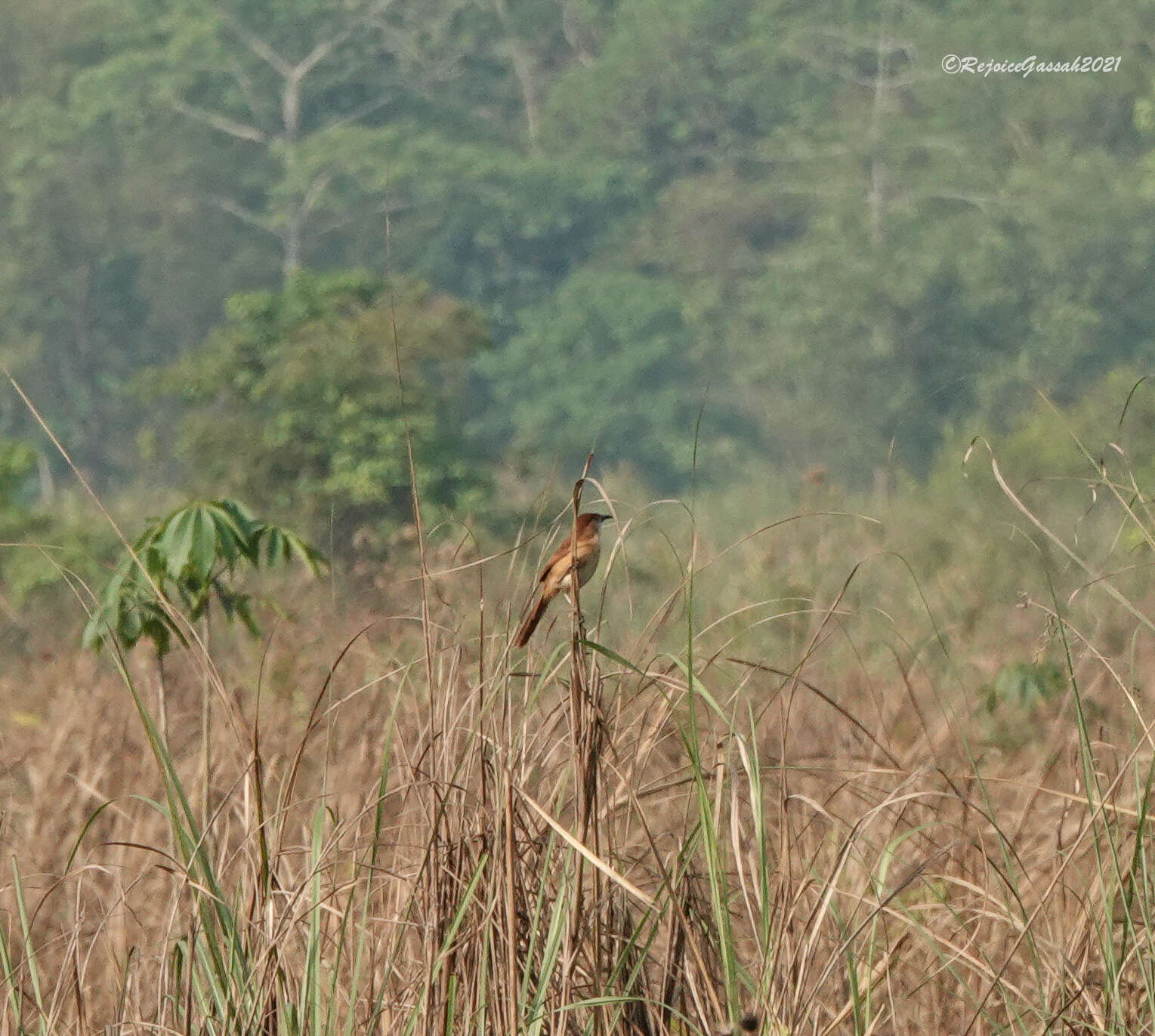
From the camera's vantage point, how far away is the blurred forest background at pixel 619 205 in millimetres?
26953

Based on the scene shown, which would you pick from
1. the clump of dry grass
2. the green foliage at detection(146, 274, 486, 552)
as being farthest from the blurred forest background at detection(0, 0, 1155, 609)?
the clump of dry grass

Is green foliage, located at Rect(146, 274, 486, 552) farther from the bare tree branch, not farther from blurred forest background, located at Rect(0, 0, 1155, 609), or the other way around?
the bare tree branch

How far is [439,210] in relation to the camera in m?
30.3

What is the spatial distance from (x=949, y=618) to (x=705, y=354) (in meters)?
22.9

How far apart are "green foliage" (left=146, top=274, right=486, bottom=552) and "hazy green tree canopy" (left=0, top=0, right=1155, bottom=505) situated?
1328 cm

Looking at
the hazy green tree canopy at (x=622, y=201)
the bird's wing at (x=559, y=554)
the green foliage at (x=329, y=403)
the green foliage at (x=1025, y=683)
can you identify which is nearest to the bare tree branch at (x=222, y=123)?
the hazy green tree canopy at (x=622, y=201)

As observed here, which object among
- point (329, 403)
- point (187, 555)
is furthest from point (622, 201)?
point (187, 555)

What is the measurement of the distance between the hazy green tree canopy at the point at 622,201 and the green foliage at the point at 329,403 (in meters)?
13.3

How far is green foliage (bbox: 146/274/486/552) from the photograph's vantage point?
11391 mm

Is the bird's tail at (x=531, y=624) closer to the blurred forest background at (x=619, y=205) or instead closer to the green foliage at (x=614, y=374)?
the blurred forest background at (x=619, y=205)

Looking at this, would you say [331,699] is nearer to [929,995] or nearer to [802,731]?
[929,995]

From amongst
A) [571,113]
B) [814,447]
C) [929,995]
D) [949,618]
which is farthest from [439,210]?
[929,995]

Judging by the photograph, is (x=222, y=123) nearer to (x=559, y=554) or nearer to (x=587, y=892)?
(x=559, y=554)

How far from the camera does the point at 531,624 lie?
6.62ft
